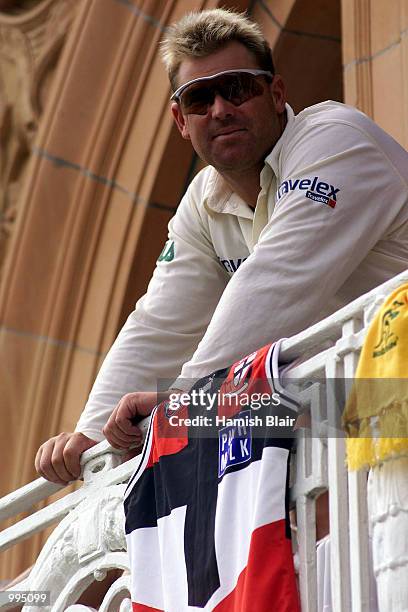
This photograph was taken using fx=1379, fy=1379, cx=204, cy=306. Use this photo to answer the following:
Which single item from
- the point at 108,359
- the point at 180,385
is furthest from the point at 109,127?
the point at 180,385

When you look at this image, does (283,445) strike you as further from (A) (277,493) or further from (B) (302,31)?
(B) (302,31)

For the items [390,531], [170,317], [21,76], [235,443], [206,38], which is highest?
[21,76]

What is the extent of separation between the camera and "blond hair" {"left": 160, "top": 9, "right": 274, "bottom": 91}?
301 cm

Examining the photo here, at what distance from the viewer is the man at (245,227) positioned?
8.59 feet

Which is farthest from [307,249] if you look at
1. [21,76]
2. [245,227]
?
[21,76]

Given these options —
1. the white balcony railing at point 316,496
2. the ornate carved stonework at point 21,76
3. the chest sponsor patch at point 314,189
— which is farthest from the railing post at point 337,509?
the ornate carved stonework at point 21,76

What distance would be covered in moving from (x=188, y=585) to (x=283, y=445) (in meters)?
0.33

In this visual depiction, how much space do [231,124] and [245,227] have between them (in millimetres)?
238

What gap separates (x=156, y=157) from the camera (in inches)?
201

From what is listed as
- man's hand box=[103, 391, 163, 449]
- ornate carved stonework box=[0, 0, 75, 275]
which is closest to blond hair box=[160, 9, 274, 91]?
man's hand box=[103, 391, 163, 449]

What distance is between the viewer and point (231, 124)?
2.96m

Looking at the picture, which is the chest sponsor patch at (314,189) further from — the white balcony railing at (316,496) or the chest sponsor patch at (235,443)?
the chest sponsor patch at (235,443)

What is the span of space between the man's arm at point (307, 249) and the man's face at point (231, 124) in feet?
0.63

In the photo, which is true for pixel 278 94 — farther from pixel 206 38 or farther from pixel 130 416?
pixel 130 416
